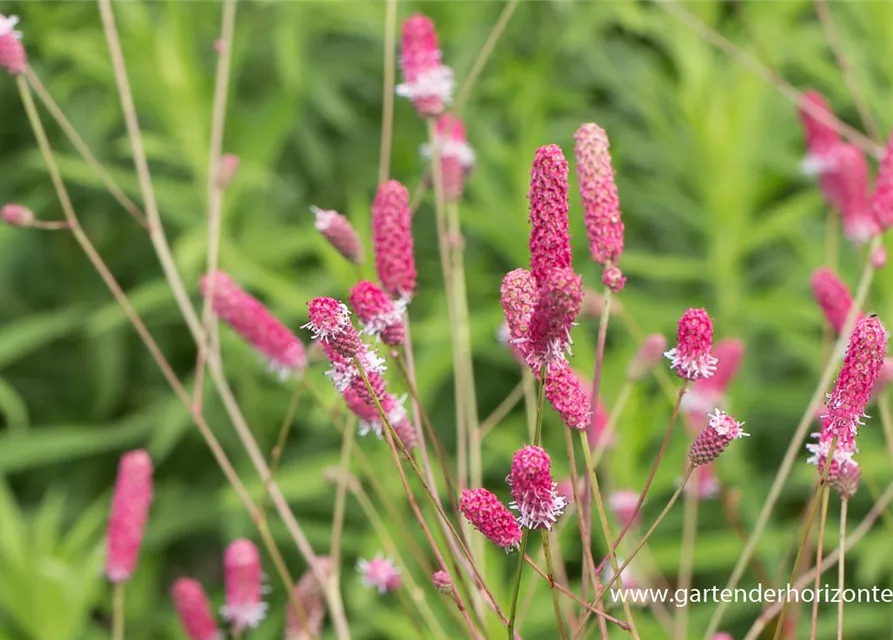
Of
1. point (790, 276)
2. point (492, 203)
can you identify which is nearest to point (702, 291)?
point (790, 276)

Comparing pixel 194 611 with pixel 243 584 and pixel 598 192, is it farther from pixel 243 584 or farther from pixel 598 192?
pixel 598 192

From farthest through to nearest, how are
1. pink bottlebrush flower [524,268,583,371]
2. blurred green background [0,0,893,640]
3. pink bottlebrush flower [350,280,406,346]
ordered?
blurred green background [0,0,893,640] → pink bottlebrush flower [350,280,406,346] → pink bottlebrush flower [524,268,583,371]

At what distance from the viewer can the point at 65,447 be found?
177 centimetres

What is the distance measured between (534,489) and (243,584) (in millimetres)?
461

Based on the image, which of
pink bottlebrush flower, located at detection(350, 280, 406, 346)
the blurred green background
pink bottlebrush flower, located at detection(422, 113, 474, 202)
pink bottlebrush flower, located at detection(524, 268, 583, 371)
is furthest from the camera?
the blurred green background

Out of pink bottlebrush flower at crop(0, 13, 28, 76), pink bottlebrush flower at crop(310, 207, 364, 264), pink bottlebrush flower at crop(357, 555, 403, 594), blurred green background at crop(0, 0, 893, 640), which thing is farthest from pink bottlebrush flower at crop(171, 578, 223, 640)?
blurred green background at crop(0, 0, 893, 640)

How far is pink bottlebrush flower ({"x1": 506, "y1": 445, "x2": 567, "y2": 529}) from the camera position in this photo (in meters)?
0.52

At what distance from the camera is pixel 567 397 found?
22.3 inches

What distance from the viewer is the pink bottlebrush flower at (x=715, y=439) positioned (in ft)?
1.93

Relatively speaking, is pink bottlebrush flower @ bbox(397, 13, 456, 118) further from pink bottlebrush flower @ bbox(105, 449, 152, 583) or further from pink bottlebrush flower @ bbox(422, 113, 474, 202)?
pink bottlebrush flower @ bbox(105, 449, 152, 583)

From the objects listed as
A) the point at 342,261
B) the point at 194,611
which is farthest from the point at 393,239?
the point at 342,261

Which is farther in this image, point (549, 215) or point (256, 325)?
point (256, 325)

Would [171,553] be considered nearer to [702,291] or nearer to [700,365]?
[702,291]

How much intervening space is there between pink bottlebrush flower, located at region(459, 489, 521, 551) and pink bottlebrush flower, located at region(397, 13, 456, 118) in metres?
0.43
